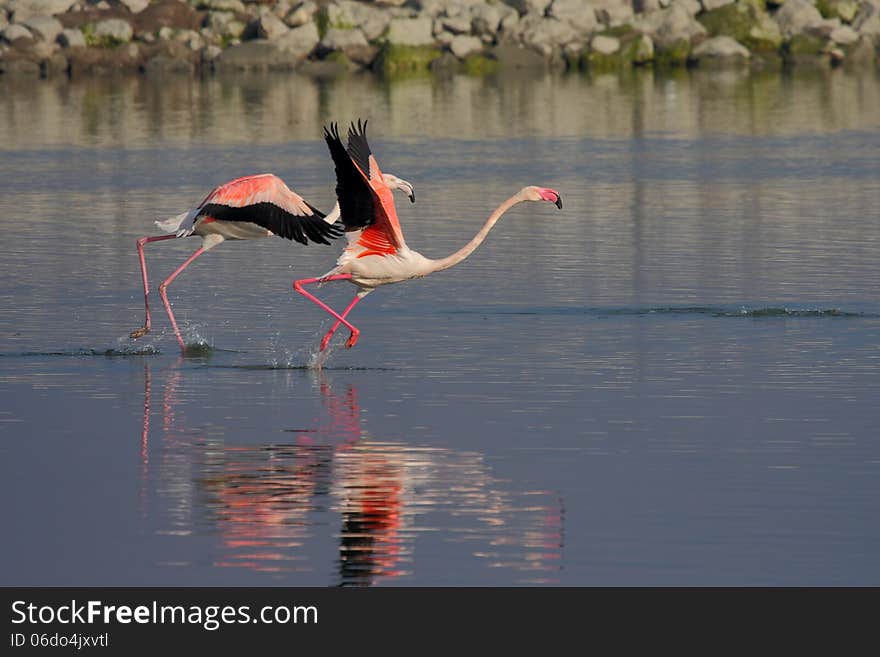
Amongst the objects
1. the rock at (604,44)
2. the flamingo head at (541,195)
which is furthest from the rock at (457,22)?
the flamingo head at (541,195)

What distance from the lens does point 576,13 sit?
55156mm

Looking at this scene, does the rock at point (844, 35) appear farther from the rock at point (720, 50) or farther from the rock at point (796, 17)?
the rock at point (720, 50)

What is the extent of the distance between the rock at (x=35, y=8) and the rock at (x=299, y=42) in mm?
6375

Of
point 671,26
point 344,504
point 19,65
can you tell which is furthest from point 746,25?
point 344,504

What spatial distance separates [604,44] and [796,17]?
5.68m

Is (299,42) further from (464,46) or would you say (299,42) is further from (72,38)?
(72,38)

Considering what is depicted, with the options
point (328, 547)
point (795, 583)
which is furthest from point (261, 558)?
point (795, 583)

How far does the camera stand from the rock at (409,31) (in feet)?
178

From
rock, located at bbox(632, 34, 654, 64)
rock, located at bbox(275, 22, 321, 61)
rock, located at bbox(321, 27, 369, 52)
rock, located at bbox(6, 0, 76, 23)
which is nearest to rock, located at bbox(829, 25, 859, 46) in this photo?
rock, located at bbox(632, 34, 654, 64)

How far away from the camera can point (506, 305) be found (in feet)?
52.1

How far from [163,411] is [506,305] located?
4748mm

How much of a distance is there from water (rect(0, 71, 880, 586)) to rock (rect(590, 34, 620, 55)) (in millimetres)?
29072

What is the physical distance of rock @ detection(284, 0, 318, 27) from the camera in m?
54.4
